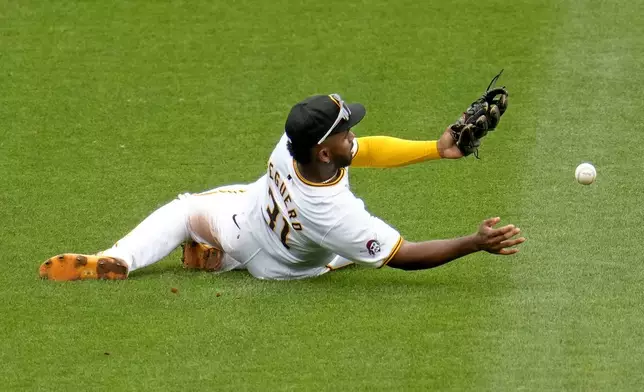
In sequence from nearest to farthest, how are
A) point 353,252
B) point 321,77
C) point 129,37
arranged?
point 353,252, point 321,77, point 129,37

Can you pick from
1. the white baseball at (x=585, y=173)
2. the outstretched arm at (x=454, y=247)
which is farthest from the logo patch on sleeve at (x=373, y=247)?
the white baseball at (x=585, y=173)

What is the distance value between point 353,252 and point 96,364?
4.97ft

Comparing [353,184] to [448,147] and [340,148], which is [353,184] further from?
[340,148]

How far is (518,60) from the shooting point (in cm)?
1136

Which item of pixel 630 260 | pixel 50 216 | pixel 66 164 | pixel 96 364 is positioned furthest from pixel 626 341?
pixel 66 164

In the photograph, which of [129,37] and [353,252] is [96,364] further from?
[129,37]

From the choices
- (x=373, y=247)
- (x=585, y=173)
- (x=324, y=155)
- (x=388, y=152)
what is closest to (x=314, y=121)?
(x=324, y=155)

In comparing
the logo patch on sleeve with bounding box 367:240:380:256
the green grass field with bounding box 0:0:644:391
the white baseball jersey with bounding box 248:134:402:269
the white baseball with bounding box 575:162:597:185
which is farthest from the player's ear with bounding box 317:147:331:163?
the white baseball with bounding box 575:162:597:185

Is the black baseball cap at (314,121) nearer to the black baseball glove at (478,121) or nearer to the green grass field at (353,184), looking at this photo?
the black baseball glove at (478,121)

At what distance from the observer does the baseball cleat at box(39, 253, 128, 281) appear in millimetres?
7930

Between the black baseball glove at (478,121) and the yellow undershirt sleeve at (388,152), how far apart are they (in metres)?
0.27

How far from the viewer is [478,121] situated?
25.6 feet

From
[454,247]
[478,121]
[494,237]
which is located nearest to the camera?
[494,237]

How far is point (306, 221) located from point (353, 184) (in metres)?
1.99
